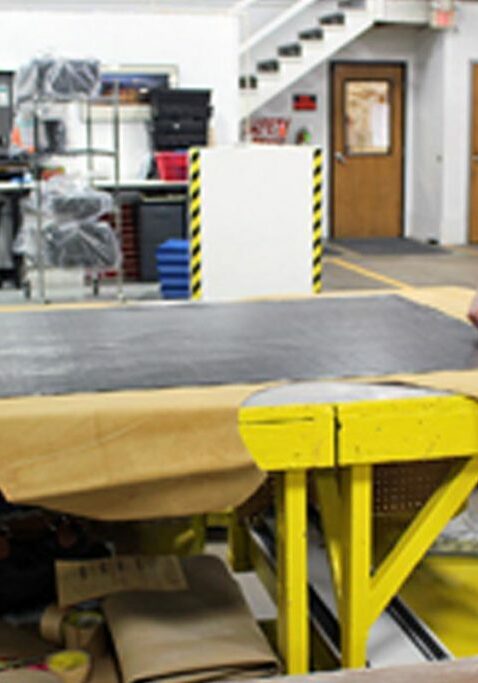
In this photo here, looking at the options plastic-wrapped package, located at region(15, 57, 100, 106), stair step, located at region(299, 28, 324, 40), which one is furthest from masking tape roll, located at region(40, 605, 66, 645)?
stair step, located at region(299, 28, 324, 40)

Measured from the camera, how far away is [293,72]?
11.2 metres

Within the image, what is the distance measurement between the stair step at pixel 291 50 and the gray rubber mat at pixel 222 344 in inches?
338

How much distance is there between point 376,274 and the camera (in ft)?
30.4

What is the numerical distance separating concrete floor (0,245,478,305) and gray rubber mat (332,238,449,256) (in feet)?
0.60

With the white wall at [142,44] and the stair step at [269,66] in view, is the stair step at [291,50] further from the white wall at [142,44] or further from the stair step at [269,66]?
the white wall at [142,44]

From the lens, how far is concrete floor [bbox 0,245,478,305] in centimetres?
829

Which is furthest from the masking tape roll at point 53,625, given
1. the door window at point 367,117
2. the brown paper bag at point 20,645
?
the door window at point 367,117

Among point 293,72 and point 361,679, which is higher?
point 293,72

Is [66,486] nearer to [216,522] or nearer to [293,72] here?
[216,522]

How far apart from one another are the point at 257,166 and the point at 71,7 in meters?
6.20

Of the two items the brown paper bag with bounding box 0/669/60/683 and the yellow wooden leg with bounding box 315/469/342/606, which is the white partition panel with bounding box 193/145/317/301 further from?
the brown paper bag with bounding box 0/669/60/683

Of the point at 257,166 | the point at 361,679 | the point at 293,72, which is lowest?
the point at 361,679

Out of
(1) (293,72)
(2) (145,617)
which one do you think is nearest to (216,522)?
(2) (145,617)

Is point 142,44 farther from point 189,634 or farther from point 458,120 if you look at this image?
point 189,634
